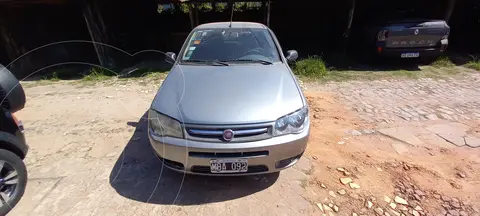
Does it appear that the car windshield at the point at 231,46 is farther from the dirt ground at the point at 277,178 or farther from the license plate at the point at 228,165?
the license plate at the point at 228,165

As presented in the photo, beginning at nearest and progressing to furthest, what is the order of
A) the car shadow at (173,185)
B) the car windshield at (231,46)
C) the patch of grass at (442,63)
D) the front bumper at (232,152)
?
the front bumper at (232,152) < the car shadow at (173,185) < the car windshield at (231,46) < the patch of grass at (442,63)

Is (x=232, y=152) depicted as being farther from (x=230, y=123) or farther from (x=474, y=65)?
(x=474, y=65)

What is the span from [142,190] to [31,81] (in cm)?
678

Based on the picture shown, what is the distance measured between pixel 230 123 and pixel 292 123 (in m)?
0.58

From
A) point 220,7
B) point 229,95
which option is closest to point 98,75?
point 229,95

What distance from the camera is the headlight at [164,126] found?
239 cm

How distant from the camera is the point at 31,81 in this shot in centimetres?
735

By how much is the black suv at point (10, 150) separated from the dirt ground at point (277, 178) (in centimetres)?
16

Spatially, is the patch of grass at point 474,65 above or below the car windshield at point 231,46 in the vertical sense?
below

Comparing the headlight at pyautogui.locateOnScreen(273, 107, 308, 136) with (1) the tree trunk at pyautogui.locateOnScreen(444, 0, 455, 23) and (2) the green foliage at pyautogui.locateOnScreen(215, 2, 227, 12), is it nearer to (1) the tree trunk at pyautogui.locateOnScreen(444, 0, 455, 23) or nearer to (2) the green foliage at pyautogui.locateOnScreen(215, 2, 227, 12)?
(1) the tree trunk at pyautogui.locateOnScreen(444, 0, 455, 23)

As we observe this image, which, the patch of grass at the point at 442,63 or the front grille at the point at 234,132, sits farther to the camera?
the patch of grass at the point at 442,63

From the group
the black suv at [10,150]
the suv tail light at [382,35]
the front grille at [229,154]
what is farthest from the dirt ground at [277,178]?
the suv tail light at [382,35]

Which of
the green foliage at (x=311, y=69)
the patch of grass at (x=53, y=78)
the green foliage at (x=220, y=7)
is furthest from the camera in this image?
the green foliage at (x=220, y=7)

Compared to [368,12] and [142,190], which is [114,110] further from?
[368,12]
